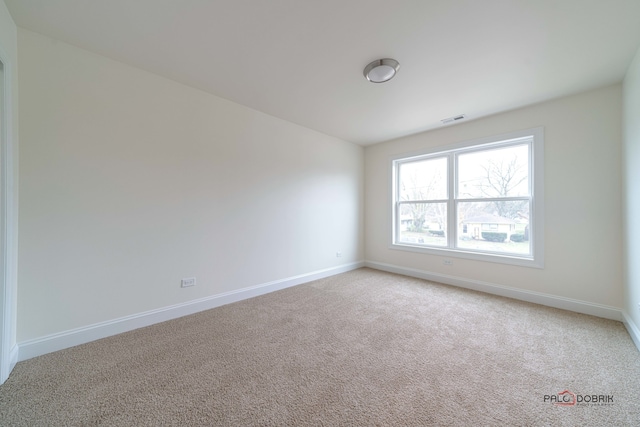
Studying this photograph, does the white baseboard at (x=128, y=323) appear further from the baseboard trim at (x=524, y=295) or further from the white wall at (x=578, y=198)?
the white wall at (x=578, y=198)

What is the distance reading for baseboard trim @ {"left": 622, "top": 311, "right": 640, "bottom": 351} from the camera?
2.07 metres

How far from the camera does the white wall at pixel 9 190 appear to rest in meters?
1.59

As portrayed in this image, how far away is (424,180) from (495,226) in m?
1.37

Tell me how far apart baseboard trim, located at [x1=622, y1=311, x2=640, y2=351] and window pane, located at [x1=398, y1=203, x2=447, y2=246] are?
6.50 ft

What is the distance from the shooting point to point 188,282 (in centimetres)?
269

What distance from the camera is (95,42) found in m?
2.03

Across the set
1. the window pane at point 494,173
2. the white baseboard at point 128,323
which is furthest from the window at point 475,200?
the white baseboard at point 128,323

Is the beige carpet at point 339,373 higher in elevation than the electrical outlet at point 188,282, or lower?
lower

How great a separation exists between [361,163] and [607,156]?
11.3ft

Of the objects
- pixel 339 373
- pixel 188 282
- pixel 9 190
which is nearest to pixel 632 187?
pixel 339 373

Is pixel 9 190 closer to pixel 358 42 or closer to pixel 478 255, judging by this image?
pixel 358 42

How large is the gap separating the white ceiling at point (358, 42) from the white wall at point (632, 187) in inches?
10.7

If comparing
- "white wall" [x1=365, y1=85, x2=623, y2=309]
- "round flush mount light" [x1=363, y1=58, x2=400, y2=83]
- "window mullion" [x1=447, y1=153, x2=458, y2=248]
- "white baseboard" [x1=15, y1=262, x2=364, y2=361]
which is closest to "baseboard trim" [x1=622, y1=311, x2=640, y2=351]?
"white wall" [x1=365, y1=85, x2=623, y2=309]

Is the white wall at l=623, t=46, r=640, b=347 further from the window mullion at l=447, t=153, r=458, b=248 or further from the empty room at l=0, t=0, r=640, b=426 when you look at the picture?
the window mullion at l=447, t=153, r=458, b=248
